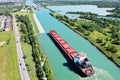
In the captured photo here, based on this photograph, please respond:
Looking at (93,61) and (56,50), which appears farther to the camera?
(56,50)

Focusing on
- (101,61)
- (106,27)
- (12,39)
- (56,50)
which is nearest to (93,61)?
(101,61)

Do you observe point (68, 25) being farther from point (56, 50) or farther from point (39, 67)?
point (39, 67)

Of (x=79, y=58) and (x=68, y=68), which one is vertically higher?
(x=79, y=58)

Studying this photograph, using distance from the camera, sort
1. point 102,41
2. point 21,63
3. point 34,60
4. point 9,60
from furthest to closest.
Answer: point 102,41
point 9,60
point 34,60
point 21,63

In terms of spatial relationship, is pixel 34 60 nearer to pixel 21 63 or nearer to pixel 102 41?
pixel 21 63

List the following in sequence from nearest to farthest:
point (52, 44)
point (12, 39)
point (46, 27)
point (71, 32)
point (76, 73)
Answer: point (76, 73) < point (52, 44) < point (12, 39) < point (71, 32) < point (46, 27)

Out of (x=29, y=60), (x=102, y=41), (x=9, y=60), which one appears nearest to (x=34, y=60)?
(x=29, y=60)

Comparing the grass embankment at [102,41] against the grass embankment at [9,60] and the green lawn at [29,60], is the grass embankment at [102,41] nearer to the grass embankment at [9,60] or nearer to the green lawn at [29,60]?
the green lawn at [29,60]

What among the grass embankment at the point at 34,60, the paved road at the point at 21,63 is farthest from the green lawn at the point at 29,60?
the paved road at the point at 21,63

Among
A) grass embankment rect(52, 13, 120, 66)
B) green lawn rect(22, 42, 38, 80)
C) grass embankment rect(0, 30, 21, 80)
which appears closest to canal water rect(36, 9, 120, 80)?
grass embankment rect(52, 13, 120, 66)
